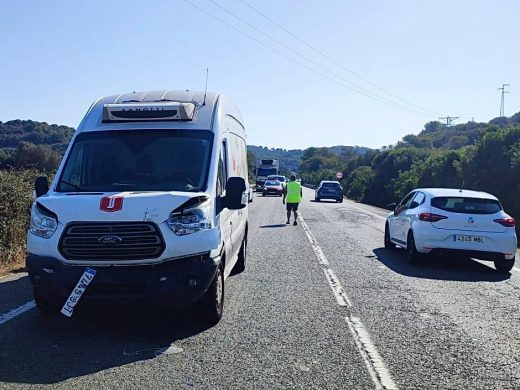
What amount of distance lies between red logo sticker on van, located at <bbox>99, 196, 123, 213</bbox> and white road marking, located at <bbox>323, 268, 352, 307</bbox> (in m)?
3.41

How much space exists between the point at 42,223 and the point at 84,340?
4.25ft

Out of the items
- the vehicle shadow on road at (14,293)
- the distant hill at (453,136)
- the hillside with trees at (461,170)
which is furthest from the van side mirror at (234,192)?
the distant hill at (453,136)

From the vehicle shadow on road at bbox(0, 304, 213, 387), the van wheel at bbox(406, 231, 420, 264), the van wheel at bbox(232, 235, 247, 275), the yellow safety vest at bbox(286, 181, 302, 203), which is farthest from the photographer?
the yellow safety vest at bbox(286, 181, 302, 203)

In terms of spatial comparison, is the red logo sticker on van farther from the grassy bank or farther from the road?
the grassy bank

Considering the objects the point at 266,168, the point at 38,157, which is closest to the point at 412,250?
the point at 38,157

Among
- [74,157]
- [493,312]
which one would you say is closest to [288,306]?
[493,312]

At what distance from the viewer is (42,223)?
6285 millimetres

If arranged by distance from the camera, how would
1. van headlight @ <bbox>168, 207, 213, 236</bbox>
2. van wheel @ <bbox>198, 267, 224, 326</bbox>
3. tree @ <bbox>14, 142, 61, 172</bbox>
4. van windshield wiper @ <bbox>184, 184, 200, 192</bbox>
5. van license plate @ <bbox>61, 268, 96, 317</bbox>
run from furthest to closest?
1. tree @ <bbox>14, 142, 61, 172</bbox>
2. van windshield wiper @ <bbox>184, 184, 200, 192</bbox>
3. van wheel @ <bbox>198, 267, 224, 326</bbox>
4. van headlight @ <bbox>168, 207, 213, 236</bbox>
5. van license plate @ <bbox>61, 268, 96, 317</bbox>

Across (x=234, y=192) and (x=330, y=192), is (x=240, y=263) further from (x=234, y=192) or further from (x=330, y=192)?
(x=330, y=192)

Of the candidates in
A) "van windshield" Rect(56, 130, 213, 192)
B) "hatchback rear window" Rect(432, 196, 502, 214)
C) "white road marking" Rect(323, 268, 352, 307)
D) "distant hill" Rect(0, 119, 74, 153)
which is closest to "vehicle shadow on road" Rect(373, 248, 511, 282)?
"hatchback rear window" Rect(432, 196, 502, 214)

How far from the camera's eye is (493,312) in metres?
7.91

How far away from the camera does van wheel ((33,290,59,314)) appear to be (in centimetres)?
664

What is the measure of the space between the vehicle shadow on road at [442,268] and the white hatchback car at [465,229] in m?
0.31

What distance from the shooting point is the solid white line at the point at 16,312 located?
6833 millimetres
